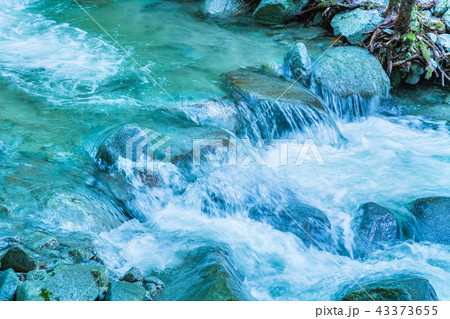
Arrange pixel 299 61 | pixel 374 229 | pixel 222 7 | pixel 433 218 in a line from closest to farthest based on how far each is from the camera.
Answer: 1. pixel 374 229
2. pixel 433 218
3. pixel 299 61
4. pixel 222 7

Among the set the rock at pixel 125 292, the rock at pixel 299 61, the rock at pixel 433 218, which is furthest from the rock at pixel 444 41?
the rock at pixel 125 292

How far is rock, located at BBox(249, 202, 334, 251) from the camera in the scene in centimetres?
462

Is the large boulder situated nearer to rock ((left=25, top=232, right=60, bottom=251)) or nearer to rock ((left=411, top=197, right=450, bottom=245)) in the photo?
rock ((left=25, top=232, right=60, bottom=251))

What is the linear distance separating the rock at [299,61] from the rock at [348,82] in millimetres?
139

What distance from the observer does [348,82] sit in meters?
7.18

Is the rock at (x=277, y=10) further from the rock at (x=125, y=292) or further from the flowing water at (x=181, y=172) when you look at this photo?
the rock at (x=125, y=292)

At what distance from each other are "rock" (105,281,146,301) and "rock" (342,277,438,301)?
164cm

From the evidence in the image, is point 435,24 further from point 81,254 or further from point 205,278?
point 81,254

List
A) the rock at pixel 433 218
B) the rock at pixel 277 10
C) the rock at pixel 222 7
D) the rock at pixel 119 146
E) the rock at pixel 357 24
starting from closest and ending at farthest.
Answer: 1. the rock at pixel 433 218
2. the rock at pixel 119 146
3. the rock at pixel 357 24
4. the rock at pixel 277 10
5. the rock at pixel 222 7

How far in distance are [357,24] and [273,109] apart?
2857mm

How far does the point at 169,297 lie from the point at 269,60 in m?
5.36

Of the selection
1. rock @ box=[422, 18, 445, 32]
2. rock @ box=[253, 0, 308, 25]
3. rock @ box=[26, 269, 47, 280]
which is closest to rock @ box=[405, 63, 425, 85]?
rock @ box=[422, 18, 445, 32]

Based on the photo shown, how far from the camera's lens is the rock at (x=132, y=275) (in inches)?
134

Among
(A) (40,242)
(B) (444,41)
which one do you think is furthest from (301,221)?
(B) (444,41)
